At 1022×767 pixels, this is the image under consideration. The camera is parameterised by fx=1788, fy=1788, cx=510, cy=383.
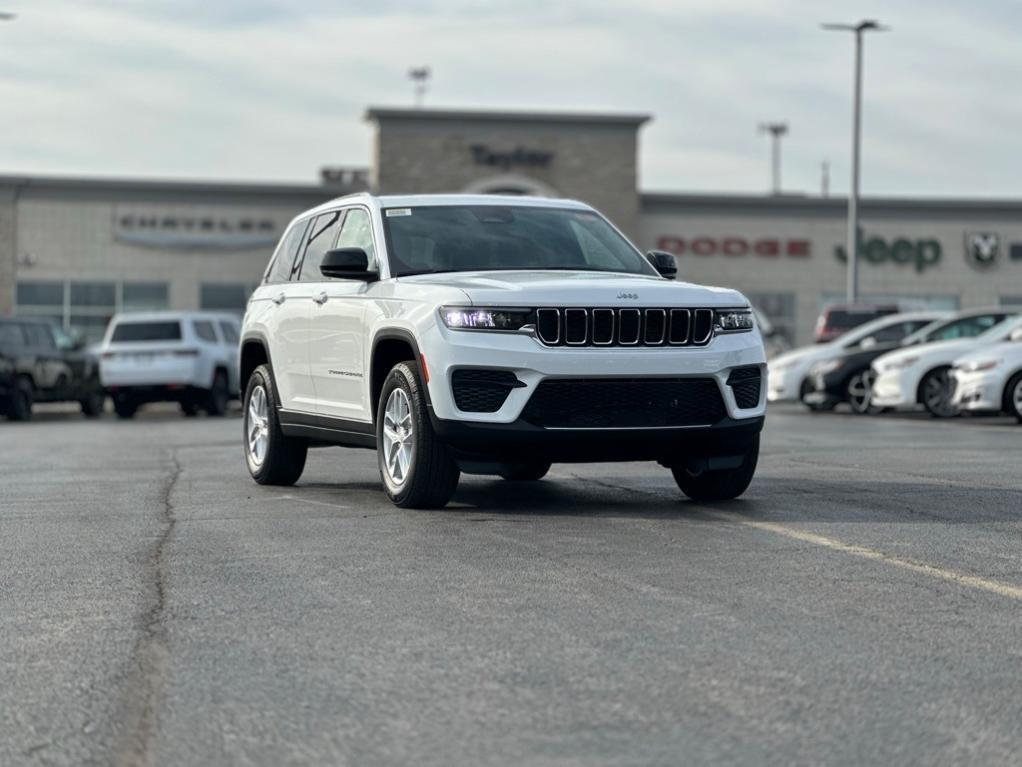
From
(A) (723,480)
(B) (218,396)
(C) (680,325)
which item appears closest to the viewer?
(C) (680,325)

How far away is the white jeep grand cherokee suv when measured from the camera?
361 inches

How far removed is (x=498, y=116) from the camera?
2194 inches

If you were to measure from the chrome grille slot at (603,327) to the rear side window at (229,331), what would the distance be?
20.6m

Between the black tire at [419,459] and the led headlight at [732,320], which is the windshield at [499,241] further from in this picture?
the led headlight at [732,320]

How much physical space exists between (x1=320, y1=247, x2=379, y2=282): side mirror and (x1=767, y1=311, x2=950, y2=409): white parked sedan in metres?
16.5

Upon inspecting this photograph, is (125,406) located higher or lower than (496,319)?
lower

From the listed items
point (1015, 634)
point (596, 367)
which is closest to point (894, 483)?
point (596, 367)

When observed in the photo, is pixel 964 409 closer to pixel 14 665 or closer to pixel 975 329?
pixel 975 329

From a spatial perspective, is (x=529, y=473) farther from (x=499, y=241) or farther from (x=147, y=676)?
(x=147, y=676)

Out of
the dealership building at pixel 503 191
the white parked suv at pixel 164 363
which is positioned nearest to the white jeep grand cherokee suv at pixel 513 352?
the white parked suv at pixel 164 363

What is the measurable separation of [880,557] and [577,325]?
93.7 inches

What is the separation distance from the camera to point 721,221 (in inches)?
2283

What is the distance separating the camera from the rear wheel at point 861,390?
79.7 feet

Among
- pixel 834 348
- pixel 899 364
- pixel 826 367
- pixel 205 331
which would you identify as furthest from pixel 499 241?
pixel 205 331
